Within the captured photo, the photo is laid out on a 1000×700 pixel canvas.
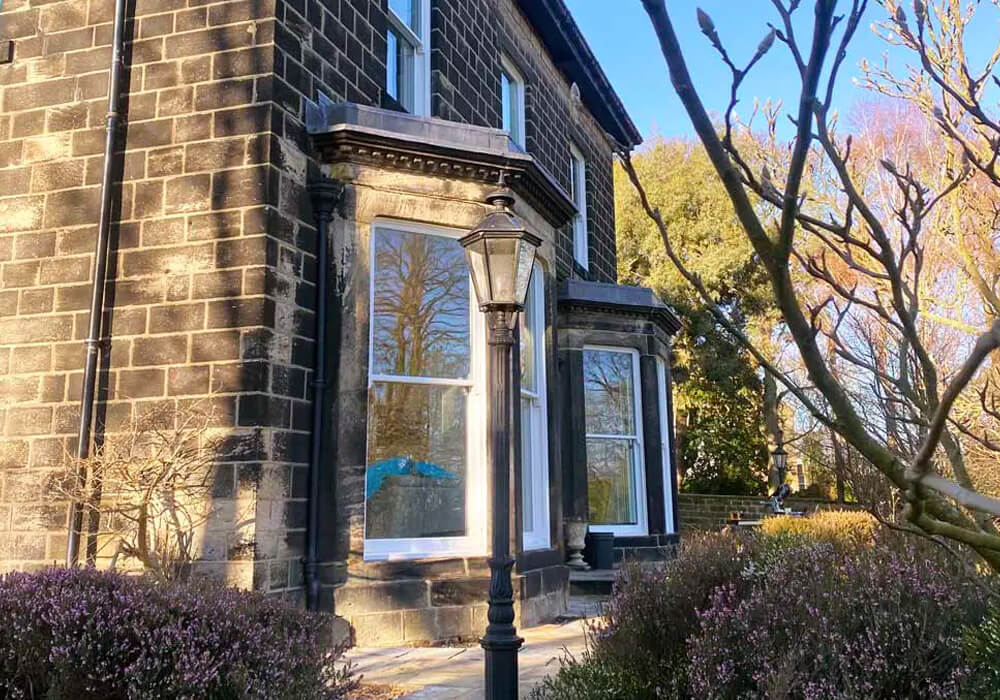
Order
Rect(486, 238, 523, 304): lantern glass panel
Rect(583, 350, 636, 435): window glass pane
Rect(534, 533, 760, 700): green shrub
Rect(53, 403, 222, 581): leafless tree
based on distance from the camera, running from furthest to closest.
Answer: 1. Rect(583, 350, 636, 435): window glass pane
2. Rect(53, 403, 222, 581): leafless tree
3. Rect(486, 238, 523, 304): lantern glass panel
4. Rect(534, 533, 760, 700): green shrub

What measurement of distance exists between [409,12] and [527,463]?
15.6 feet

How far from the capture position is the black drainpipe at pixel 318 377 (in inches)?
229

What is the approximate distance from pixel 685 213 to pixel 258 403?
838 inches

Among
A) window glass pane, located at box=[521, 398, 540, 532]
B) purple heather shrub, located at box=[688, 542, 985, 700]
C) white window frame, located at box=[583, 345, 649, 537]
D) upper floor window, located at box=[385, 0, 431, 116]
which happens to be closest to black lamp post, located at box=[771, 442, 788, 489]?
white window frame, located at box=[583, 345, 649, 537]

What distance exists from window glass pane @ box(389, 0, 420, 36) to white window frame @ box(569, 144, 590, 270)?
5.49 m

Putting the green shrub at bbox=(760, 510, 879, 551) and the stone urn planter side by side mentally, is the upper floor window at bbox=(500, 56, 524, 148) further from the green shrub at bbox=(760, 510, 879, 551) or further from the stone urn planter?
the green shrub at bbox=(760, 510, 879, 551)

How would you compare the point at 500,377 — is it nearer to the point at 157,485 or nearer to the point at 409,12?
the point at 157,485

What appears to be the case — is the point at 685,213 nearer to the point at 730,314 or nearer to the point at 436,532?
the point at 730,314

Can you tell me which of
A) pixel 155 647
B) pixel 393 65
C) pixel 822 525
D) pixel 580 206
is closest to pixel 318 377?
pixel 155 647

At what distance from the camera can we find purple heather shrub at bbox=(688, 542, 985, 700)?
3.13 meters

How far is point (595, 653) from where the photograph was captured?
4.14m

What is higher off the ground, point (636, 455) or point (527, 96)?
point (527, 96)

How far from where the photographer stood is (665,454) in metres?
12.5

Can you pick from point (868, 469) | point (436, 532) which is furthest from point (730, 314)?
point (436, 532)
